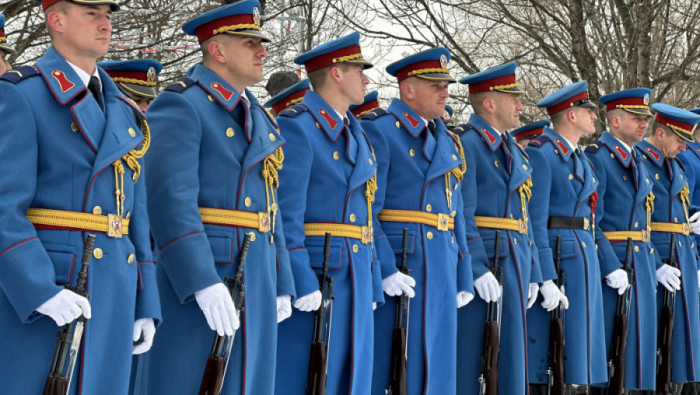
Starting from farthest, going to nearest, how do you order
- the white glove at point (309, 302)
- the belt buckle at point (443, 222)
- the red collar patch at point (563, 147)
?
the red collar patch at point (563, 147) < the belt buckle at point (443, 222) < the white glove at point (309, 302)

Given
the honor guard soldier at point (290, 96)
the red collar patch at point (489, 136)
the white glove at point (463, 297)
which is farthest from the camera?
the honor guard soldier at point (290, 96)

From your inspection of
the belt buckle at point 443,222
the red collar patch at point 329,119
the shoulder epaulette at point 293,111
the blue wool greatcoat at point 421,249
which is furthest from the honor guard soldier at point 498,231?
the shoulder epaulette at point 293,111

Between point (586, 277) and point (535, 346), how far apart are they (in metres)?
0.66

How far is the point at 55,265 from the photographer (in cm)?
367

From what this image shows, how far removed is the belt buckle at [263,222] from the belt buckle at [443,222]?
1684 mm

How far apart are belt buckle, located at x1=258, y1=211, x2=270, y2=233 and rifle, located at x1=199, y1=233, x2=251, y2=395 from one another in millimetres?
140

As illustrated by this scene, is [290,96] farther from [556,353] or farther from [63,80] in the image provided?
[63,80]

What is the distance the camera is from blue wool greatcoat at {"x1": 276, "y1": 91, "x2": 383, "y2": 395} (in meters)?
5.10

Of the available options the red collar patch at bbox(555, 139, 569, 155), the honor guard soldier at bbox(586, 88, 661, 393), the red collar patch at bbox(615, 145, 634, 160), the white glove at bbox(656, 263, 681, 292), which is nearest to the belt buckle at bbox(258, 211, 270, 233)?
the red collar patch at bbox(555, 139, 569, 155)

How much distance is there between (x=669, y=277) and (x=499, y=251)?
2.39 meters

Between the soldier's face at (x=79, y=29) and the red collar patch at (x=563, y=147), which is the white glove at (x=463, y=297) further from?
the soldier's face at (x=79, y=29)

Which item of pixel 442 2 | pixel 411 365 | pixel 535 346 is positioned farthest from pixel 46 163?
pixel 442 2

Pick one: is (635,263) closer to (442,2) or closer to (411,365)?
(411,365)

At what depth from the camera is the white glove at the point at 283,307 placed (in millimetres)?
4742
